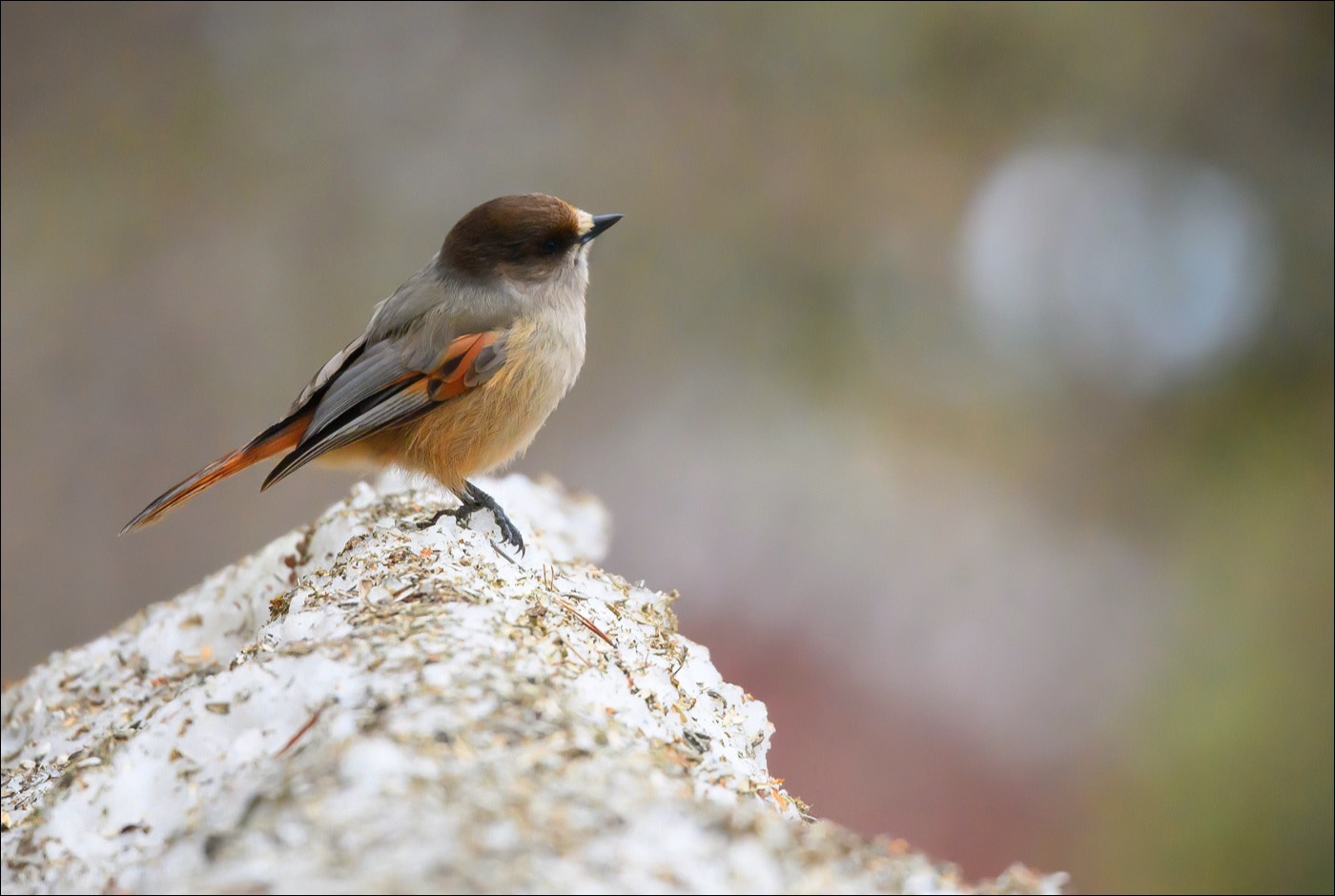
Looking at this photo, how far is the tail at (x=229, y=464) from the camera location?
7.90ft

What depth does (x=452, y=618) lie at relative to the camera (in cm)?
163

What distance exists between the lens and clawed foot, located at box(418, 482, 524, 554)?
2324 mm

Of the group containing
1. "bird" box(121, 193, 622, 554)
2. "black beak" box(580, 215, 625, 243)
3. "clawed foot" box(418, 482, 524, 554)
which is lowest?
"clawed foot" box(418, 482, 524, 554)

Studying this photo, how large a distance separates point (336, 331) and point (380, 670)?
4892 millimetres

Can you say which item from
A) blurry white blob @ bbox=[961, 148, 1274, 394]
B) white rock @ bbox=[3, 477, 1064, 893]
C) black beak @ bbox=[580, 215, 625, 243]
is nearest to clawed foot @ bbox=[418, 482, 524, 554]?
white rock @ bbox=[3, 477, 1064, 893]

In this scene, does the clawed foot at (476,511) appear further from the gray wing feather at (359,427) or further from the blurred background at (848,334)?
the blurred background at (848,334)

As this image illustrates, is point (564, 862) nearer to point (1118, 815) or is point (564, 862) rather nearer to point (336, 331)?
point (1118, 815)

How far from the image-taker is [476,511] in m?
2.48

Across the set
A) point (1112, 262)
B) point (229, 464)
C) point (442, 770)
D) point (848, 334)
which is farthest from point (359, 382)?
point (1112, 262)

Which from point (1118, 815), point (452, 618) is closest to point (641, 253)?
point (1118, 815)

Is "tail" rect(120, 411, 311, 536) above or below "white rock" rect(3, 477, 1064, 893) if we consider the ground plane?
above

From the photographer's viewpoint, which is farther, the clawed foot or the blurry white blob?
the blurry white blob

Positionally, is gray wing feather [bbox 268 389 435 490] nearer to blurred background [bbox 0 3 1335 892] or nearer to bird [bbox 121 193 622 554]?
bird [bbox 121 193 622 554]

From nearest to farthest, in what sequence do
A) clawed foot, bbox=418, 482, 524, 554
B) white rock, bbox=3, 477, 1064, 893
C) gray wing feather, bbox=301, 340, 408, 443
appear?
Answer: white rock, bbox=3, 477, 1064, 893 < clawed foot, bbox=418, 482, 524, 554 < gray wing feather, bbox=301, 340, 408, 443
